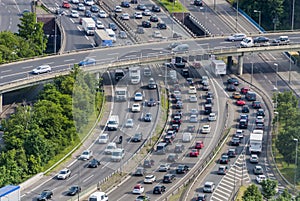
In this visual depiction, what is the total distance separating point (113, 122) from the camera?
40750mm

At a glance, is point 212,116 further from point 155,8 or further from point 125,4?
point 125,4

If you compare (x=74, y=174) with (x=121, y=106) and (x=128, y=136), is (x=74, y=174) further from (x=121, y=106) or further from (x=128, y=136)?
(x=128, y=136)

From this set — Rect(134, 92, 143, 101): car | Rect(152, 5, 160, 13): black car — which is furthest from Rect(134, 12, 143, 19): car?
Rect(134, 92, 143, 101): car

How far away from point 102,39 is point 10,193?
2400 cm

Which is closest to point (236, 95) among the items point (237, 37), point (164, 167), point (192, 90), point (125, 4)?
point (237, 37)

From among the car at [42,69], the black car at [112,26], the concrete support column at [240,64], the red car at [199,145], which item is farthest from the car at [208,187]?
the black car at [112,26]

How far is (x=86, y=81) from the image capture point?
40.4 meters

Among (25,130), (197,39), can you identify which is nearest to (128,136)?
(25,130)

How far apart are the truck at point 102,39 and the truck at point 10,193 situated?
21783mm

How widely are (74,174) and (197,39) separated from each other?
748 inches

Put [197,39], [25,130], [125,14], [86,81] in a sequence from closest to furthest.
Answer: [86,81], [25,130], [197,39], [125,14]

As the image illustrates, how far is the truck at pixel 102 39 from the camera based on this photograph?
6386 cm

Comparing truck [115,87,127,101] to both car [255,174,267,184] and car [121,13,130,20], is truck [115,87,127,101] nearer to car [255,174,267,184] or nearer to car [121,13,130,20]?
car [255,174,267,184]

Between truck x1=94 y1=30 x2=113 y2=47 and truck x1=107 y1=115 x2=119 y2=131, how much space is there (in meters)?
22.9
